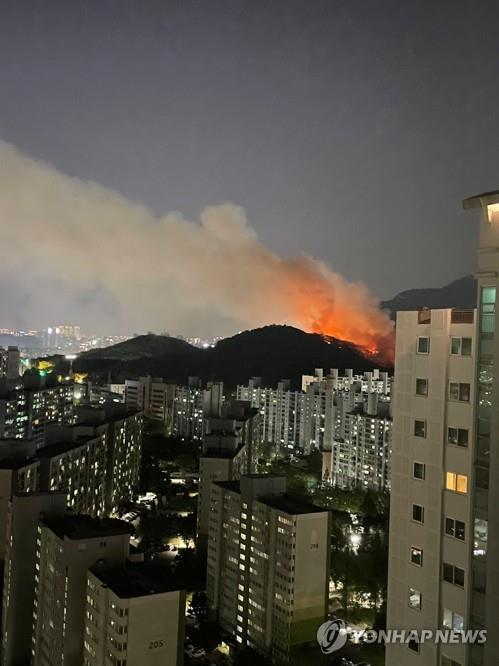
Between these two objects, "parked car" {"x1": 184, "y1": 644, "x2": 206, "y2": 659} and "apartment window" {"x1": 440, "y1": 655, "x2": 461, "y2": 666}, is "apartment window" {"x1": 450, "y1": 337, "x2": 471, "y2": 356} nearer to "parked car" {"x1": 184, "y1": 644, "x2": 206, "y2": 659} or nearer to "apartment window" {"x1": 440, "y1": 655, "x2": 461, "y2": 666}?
"apartment window" {"x1": 440, "y1": 655, "x2": 461, "y2": 666}

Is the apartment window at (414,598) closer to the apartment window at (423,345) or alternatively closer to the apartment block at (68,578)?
the apartment window at (423,345)

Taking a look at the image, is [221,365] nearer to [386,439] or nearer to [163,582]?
[386,439]

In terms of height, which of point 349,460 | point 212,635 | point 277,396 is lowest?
point 212,635

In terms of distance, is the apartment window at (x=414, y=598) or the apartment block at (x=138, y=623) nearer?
the apartment window at (x=414, y=598)

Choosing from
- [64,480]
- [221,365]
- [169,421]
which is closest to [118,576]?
[64,480]

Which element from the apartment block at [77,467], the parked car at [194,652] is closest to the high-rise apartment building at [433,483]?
the parked car at [194,652]
